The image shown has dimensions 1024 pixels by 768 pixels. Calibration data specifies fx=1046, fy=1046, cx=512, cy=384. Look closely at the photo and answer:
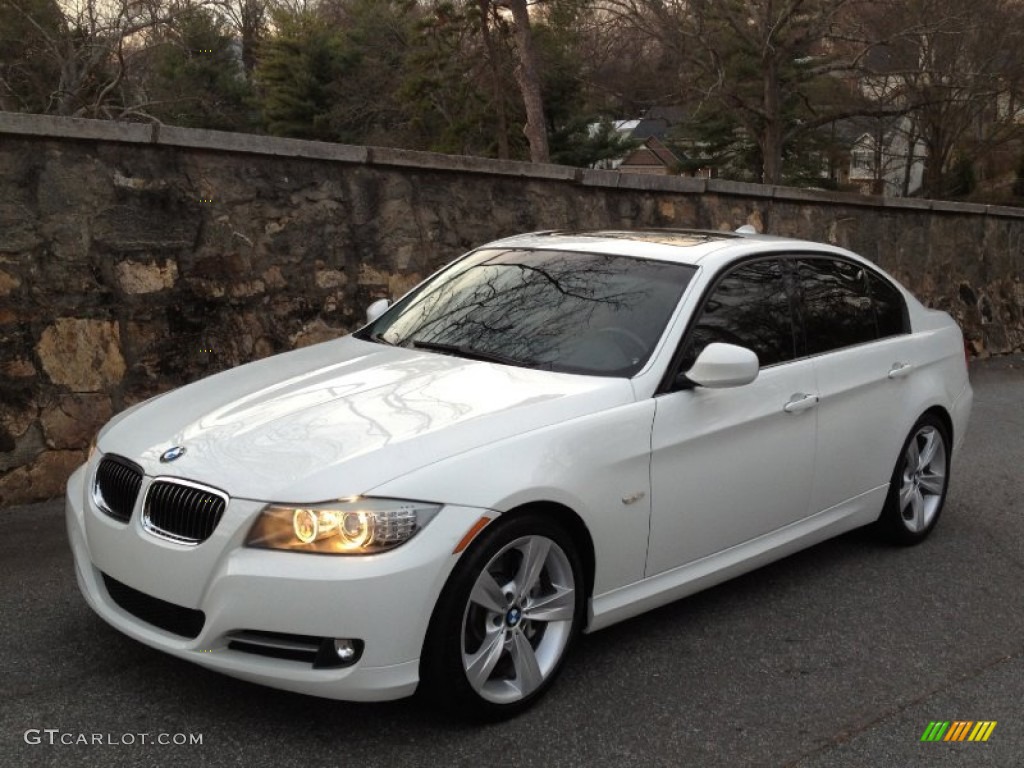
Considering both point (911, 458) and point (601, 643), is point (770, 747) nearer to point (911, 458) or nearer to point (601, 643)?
point (601, 643)

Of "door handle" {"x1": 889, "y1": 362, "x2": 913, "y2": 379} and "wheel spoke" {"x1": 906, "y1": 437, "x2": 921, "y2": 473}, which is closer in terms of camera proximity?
"door handle" {"x1": 889, "y1": 362, "x2": 913, "y2": 379}

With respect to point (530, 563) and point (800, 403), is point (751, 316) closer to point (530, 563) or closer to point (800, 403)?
point (800, 403)

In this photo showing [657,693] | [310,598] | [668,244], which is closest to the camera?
[310,598]

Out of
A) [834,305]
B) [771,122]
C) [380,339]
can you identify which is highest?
[771,122]

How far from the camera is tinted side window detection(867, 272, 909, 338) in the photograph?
16.9ft

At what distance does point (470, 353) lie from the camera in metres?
4.13

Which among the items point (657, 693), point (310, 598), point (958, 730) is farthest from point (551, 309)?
point (958, 730)

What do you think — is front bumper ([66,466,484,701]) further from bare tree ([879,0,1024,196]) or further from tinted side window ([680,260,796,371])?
bare tree ([879,0,1024,196])

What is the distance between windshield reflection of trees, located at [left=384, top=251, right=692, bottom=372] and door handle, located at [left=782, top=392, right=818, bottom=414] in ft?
2.17

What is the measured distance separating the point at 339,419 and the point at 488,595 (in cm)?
75

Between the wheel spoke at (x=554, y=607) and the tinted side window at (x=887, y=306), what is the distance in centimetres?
247

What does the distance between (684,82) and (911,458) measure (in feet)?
60.6

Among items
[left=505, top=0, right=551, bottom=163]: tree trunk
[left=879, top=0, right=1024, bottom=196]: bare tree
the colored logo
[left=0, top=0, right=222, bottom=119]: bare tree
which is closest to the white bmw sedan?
the colored logo

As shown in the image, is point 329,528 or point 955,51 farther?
point 955,51
